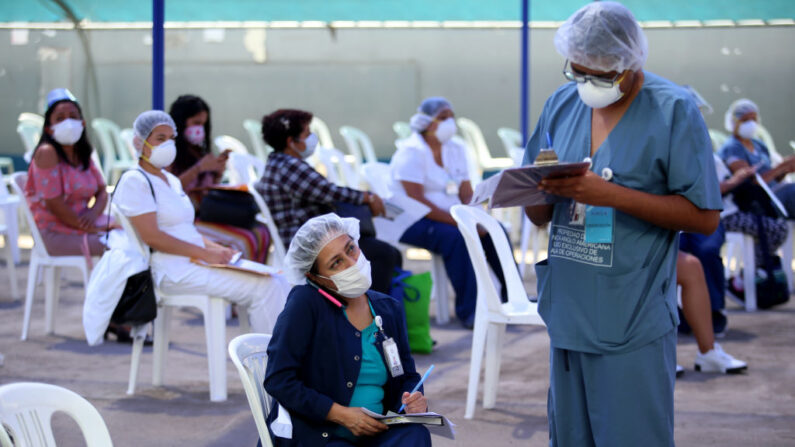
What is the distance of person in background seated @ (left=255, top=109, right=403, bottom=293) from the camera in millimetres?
5168

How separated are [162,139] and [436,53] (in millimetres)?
7963

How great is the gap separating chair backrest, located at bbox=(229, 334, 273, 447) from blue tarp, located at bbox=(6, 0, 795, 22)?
9.73 metres

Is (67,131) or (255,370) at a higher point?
(67,131)

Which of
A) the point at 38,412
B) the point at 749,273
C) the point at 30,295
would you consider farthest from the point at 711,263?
the point at 38,412

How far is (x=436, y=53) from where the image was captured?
12195 millimetres

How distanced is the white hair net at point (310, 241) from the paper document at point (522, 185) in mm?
485

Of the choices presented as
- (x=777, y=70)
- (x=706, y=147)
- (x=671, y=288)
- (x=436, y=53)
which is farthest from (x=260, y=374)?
(x=777, y=70)

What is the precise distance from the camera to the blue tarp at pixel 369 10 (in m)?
11.9

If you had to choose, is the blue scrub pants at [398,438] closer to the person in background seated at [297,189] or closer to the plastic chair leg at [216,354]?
the plastic chair leg at [216,354]

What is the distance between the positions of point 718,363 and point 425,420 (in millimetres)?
2866

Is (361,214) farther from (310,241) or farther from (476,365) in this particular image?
(310,241)

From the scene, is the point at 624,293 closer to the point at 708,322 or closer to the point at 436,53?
the point at 708,322

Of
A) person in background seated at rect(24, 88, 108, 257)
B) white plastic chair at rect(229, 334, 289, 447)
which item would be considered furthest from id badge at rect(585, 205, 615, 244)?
person in background seated at rect(24, 88, 108, 257)

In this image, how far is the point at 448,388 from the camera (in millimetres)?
4734
